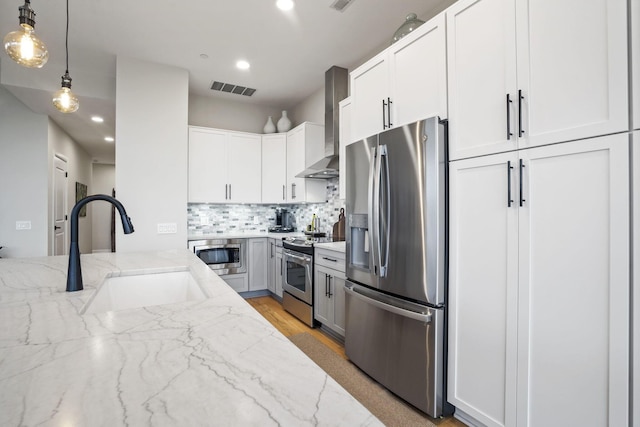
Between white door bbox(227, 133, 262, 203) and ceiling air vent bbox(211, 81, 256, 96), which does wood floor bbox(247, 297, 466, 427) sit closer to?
white door bbox(227, 133, 262, 203)

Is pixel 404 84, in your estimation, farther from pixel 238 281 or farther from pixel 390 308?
pixel 238 281

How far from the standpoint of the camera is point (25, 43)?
4.92 feet

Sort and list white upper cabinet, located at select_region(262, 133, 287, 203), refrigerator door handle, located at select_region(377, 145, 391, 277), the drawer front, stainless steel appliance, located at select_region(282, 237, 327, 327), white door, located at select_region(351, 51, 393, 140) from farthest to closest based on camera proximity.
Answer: white upper cabinet, located at select_region(262, 133, 287, 203), stainless steel appliance, located at select_region(282, 237, 327, 327), the drawer front, white door, located at select_region(351, 51, 393, 140), refrigerator door handle, located at select_region(377, 145, 391, 277)

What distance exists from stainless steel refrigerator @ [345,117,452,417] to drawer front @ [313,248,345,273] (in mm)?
400

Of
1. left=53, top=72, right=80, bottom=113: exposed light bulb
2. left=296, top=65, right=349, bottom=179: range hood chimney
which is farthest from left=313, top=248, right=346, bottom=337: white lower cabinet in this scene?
left=53, top=72, right=80, bottom=113: exposed light bulb

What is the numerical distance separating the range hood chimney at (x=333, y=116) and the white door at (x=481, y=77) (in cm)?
181

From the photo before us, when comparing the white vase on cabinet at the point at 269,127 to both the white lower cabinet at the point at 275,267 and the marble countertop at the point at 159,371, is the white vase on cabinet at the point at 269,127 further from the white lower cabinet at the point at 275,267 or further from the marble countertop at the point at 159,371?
the marble countertop at the point at 159,371

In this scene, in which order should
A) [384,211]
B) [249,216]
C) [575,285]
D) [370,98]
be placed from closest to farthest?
[575,285] → [384,211] → [370,98] → [249,216]

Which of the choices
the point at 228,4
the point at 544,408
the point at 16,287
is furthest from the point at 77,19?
the point at 544,408

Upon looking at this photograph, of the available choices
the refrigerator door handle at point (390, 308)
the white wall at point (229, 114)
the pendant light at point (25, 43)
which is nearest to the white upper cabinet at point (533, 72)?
the refrigerator door handle at point (390, 308)

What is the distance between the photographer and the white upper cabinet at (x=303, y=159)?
3976mm

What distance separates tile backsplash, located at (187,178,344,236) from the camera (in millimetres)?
4082

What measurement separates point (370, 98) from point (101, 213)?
9.08 metres

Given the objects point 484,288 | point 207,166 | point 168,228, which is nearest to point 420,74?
point 484,288
